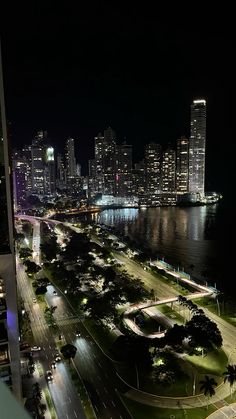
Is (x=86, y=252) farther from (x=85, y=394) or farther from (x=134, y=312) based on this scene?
(x=85, y=394)

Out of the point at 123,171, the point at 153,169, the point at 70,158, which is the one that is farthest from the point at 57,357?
the point at 70,158

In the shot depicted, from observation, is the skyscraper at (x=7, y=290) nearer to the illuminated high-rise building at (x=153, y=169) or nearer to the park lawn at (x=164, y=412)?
the park lawn at (x=164, y=412)

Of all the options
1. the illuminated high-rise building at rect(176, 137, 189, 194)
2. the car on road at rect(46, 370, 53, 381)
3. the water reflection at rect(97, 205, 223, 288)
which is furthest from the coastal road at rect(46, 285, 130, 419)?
the illuminated high-rise building at rect(176, 137, 189, 194)

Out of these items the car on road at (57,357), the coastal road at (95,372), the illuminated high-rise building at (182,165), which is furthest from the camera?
the illuminated high-rise building at (182,165)

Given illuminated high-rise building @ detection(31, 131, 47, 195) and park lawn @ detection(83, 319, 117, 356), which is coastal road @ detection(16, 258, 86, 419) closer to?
park lawn @ detection(83, 319, 117, 356)

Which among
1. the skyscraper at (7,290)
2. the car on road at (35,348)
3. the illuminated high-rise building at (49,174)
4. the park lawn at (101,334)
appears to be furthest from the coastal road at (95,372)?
the illuminated high-rise building at (49,174)

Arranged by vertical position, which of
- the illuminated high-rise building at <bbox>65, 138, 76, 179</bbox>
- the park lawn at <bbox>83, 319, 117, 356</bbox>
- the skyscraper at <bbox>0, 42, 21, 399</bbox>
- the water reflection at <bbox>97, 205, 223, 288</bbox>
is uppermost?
the illuminated high-rise building at <bbox>65, 138, 76, 179</bbox>
